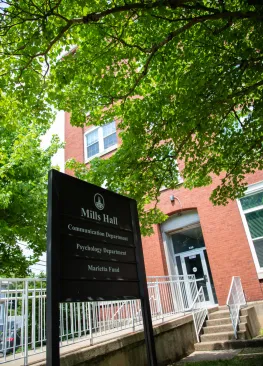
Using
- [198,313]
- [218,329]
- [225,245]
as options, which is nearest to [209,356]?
[218,329]

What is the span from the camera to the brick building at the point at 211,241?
11.9 meters

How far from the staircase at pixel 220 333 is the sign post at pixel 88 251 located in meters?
5.97

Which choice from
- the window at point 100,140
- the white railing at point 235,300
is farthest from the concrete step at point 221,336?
the window at point 100,140

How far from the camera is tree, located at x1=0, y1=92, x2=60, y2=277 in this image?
10.6m

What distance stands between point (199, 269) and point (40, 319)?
9603mm

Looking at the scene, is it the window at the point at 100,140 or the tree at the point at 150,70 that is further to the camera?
the window at the point at 100,140

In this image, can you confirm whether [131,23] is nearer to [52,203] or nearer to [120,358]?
[52,203]

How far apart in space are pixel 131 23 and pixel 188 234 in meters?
10.1

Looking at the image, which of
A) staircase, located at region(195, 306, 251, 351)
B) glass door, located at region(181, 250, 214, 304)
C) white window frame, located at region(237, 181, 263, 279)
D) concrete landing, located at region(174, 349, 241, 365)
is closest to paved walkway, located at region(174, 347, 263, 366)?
concrete landing, located at region(174, 349, 241, 365)

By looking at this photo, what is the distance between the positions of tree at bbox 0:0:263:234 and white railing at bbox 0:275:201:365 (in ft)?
8.86

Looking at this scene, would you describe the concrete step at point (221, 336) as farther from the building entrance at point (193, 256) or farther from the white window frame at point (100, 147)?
the white window frame at point (100, 147)

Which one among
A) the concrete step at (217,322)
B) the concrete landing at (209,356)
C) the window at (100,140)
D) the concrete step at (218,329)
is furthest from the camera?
the window at (100,140)

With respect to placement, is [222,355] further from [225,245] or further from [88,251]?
[88,251]

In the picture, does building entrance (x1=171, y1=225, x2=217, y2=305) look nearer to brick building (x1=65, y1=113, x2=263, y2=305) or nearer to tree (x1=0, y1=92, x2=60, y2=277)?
brick building (x1=65, y1=113, x2=263, y2=305)
